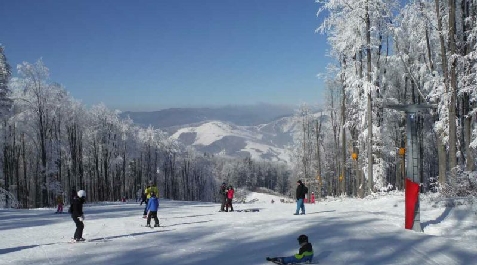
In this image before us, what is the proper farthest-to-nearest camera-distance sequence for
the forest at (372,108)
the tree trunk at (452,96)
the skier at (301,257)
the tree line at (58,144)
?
the tree line at (58,144)
the forest at (372,108)
the tree trunk at (452,96)
the skier at (301,257)

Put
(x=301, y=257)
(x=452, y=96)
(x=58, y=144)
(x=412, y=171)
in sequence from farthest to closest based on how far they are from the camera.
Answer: (x=58, y=144) → (x=452, y=96) → (x=412, y=171) → (x=301, y=257)

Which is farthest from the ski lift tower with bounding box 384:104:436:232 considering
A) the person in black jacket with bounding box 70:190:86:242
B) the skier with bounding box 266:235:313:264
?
the person in black jacket with bounding box 70:190:86:242

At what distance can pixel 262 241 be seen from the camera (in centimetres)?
1487

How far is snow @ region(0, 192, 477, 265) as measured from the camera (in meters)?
12.2

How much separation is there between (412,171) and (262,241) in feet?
19.9

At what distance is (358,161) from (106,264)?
95.5 ft

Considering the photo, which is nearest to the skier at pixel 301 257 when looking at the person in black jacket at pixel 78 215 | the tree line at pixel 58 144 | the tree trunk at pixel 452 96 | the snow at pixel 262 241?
the snow at pixel 262 241

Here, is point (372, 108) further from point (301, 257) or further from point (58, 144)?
point (58, 144)

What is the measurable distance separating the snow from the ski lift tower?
552 millimetres

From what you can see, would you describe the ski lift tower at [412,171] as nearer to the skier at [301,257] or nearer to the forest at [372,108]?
the forest at [372,108]

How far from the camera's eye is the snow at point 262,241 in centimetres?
1220

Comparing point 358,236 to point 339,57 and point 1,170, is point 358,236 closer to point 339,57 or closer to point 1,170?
point 339,57

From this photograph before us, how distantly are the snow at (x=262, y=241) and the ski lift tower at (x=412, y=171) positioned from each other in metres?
0.55

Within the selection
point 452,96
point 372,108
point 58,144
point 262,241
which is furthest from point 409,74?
point 58,144
